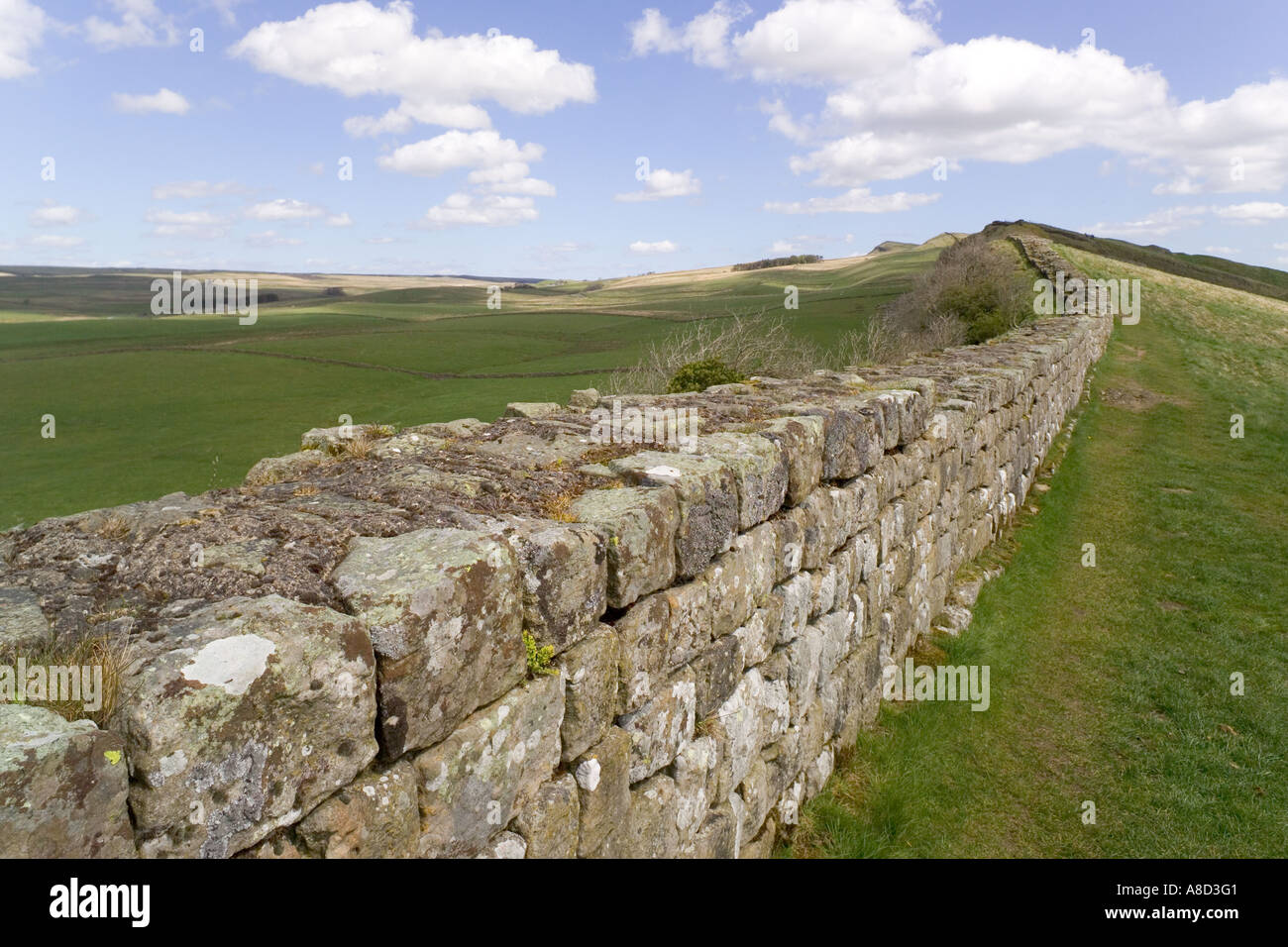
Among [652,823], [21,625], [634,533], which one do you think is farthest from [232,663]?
[652,823]

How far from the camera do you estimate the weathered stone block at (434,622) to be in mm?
2580

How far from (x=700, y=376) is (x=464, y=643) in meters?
14.0

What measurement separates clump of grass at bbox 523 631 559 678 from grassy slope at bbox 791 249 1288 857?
3.06 meters

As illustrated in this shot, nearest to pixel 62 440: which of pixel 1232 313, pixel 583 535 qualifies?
pixel 583 535

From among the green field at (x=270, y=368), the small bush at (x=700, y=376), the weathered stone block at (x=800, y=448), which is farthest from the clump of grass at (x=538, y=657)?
the small bush at (x=700, y=376)

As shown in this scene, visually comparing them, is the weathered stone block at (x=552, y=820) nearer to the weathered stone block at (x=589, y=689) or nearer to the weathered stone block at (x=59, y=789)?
the weathered stone block at (x=589, y=689)

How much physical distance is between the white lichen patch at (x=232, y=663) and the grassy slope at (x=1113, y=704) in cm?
421

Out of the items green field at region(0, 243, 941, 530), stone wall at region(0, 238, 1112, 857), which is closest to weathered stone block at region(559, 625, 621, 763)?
stone wall at region(0, 238, 1112, 857)

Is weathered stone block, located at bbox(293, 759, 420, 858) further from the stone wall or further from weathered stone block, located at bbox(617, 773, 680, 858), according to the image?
weathered stone block, located at bbox(617, 773, 680, 858)

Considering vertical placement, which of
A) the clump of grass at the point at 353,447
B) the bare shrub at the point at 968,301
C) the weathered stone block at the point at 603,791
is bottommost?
the weathered stone block at the point at 603,791

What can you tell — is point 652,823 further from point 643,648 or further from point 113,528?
point 113,528

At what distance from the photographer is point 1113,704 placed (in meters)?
7.23

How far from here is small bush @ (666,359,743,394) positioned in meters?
16.1
